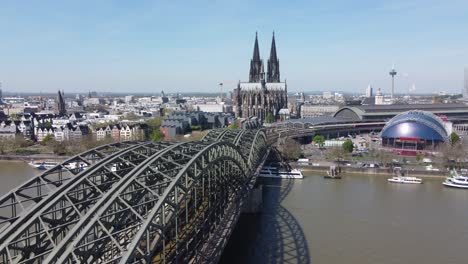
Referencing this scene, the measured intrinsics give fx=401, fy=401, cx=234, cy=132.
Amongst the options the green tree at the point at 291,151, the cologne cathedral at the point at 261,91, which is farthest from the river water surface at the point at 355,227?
the cologne cathedral at the point at 261,91

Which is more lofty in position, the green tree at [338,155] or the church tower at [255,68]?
the church tower at [255,68]

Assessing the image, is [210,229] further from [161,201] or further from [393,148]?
[393,148]

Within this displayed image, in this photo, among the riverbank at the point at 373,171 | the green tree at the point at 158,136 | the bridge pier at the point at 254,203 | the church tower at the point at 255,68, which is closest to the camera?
the bridge pier at the point at 254,203

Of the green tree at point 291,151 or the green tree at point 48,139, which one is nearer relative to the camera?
the green tree at point 291,151

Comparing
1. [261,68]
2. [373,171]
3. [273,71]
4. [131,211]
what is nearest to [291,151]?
[373,171]

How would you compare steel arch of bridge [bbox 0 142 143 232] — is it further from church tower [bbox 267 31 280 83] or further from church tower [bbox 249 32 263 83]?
church tower [bbox 267 31 280 83]

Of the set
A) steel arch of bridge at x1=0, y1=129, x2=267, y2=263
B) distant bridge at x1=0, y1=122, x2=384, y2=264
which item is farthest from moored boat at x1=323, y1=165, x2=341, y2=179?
steel arch of bridge at x1=0, y1=129, x2=267, y2=263

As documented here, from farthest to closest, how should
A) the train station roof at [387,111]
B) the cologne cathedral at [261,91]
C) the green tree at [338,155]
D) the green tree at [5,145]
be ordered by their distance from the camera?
the cologne cathedral at [261,91], the train station roof at [387,111], the green tree at [5,145], the green tree at [338,155]

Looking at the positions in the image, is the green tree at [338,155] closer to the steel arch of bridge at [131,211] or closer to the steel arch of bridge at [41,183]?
the steel arch of bridge at [131,211]

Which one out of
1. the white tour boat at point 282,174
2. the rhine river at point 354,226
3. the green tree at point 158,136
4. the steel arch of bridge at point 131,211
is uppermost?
the steel arch of bridge at point 131,211
